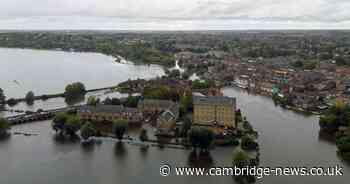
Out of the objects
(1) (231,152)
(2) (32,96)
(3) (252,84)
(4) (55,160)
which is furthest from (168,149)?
(3) (252,84)

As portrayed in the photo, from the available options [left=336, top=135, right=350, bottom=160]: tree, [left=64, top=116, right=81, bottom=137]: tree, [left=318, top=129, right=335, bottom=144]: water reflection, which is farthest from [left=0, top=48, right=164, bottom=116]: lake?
[left=336, top=135, right=350, bottom=160]: tree

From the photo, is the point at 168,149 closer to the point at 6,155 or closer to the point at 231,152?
the point at 231,152

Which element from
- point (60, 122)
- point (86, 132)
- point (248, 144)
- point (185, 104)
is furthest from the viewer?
point (185, 104)

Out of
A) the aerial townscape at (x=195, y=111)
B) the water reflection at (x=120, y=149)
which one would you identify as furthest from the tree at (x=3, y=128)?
the water reflection at (x=120, y=149)

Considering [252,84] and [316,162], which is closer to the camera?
[316,162]

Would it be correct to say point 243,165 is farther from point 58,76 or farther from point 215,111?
point 58,76

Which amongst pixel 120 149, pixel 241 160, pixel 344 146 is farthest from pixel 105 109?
pixel 344 146
